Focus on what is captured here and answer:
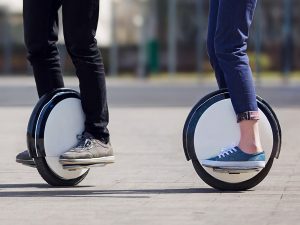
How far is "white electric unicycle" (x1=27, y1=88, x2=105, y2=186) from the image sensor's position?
5.93m

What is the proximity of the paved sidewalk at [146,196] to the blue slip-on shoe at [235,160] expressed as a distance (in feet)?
0.46

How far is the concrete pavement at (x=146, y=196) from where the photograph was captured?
4.88 meters

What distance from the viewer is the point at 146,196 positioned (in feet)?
18.6

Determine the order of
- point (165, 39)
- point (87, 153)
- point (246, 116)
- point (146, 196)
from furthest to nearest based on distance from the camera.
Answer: point (165, 39) → point (87, 153) → point (246, 116) → point (146, 196)

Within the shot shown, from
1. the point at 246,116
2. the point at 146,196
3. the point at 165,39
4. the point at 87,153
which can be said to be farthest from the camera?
the point at 165,39

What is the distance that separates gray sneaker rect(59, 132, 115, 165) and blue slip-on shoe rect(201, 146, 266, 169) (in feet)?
1.80

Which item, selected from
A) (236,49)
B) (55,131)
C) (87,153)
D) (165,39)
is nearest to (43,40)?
(55,131)

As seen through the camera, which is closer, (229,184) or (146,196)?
(146,196)

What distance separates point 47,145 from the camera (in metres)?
5.94

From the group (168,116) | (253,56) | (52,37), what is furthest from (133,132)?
(253,56)

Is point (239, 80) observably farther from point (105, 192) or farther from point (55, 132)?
point (55, 132)

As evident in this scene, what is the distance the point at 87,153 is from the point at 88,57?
501 mm

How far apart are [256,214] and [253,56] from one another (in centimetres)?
2396

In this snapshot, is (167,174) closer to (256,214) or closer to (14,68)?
(256,214)
